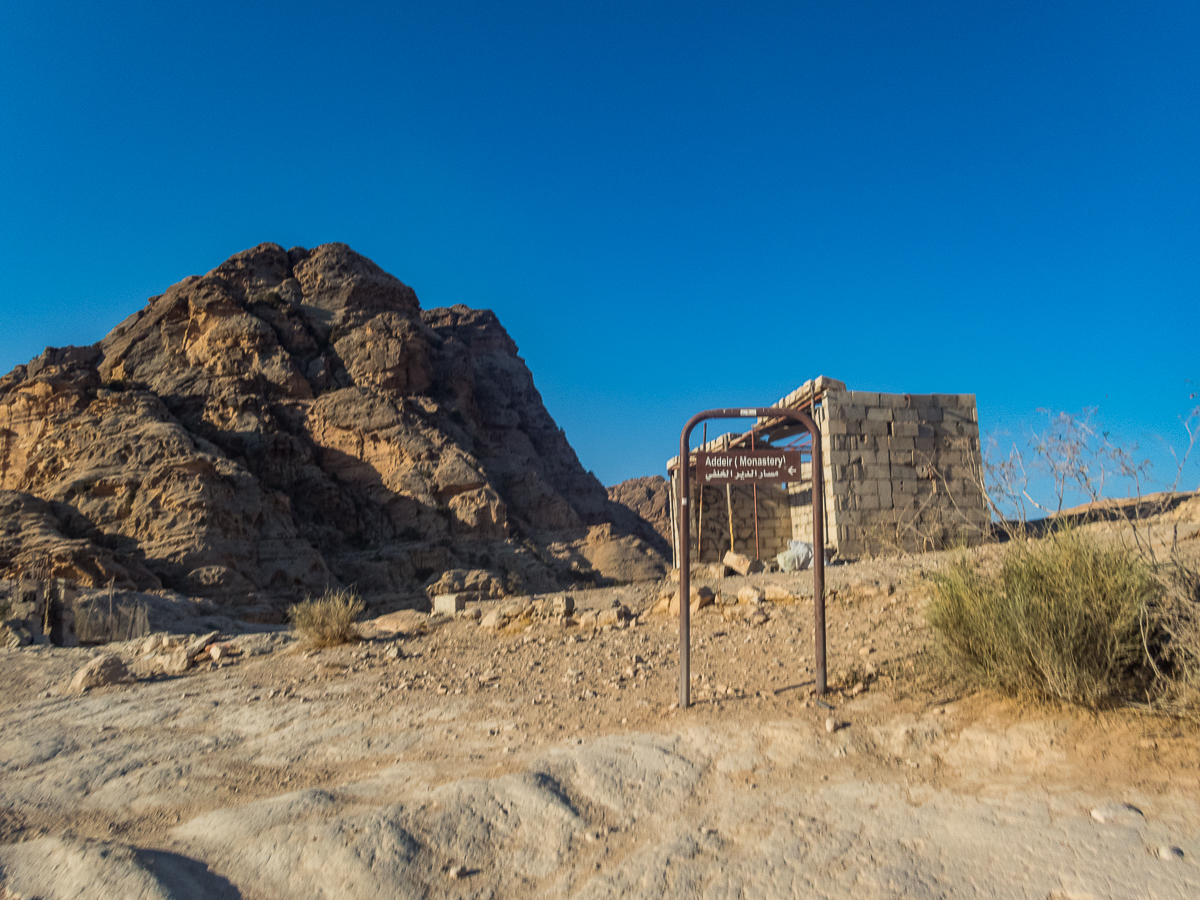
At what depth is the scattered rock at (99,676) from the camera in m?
6.58

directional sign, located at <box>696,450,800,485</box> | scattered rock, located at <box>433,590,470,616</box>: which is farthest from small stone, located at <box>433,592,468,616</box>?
directional sign, located at <box>696,450,800,485</box>

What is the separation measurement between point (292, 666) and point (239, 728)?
223 cm

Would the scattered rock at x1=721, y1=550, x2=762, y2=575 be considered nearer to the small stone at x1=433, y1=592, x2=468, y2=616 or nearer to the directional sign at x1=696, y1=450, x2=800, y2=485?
the small stone at x1=433, y1=592, x2=468, y2=616

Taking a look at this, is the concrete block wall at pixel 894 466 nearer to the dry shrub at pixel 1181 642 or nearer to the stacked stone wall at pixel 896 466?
the stacked stone wall at pixel 896 466

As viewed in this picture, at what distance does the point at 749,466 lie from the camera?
15.5 feet

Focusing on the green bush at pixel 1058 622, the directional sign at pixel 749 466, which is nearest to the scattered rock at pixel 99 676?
the directional sign at pixel 749 466

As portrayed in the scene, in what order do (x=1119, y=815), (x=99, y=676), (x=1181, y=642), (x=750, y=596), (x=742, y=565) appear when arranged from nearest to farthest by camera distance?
(x=1119, y=815), (x=1181, y=642), (x=99, y=676), (x=750, y=596), (x=742, y=565)

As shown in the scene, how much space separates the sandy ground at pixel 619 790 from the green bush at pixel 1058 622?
188 millimetres

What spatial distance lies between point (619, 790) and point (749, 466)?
2.30 meters

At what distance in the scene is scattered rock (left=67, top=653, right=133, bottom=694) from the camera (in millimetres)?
6582

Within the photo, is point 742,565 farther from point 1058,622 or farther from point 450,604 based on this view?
point 1058,622

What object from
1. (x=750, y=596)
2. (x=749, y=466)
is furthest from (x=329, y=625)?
(x=749, y=466)

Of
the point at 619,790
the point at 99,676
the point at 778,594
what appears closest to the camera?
the point at 619,790

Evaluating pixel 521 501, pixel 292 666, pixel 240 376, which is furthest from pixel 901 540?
pixel 240 376
